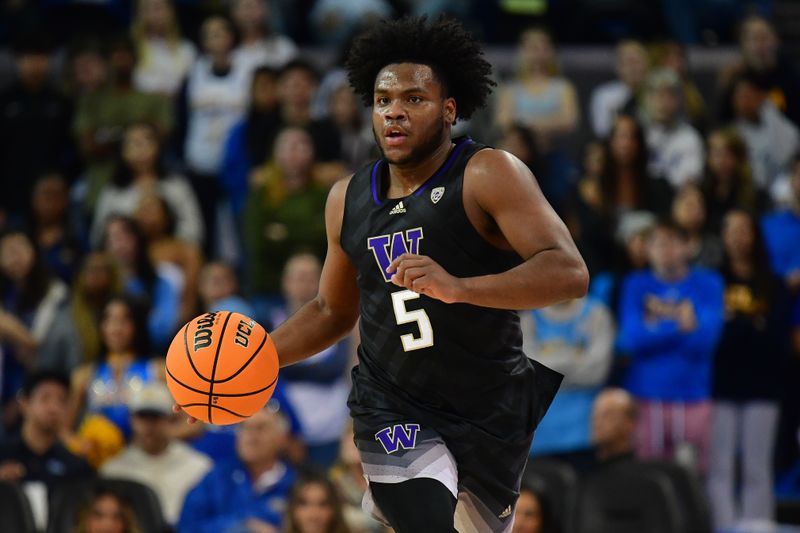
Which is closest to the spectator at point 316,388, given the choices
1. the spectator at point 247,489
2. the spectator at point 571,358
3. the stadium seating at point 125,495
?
the spectator at point 247,489

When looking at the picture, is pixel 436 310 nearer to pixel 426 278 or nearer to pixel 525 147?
pixel 426 278

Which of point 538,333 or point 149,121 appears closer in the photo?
point 538,333

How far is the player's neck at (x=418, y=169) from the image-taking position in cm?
516

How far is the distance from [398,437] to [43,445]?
16.2 ft

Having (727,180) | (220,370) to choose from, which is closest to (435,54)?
(220,370)

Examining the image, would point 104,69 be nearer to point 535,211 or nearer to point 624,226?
point 624,226

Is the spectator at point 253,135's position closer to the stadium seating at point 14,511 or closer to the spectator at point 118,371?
the spectator at point 118,371

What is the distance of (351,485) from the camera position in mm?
9156

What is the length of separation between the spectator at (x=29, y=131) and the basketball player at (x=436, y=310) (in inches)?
295

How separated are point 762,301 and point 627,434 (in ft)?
6.38

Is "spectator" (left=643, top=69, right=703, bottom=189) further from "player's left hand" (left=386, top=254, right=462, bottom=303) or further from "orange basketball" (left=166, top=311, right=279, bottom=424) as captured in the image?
"player's left hand" (left=386, top=254, right=462, bottom=303)

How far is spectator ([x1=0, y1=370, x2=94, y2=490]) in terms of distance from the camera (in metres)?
9.23

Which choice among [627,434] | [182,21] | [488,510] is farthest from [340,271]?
[182,21]

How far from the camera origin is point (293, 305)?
10148 mm
